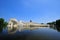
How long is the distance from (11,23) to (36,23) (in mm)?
A: 18779

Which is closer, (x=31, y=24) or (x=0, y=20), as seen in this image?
(x=0, y=20)

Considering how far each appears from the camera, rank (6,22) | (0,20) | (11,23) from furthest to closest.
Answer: (6,22)
(11,23)
(0,20)

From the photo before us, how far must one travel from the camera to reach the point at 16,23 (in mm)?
80312

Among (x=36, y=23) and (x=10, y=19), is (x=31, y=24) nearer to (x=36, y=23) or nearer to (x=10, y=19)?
(x=36, y=23)

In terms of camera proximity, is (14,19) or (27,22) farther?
(27,22)

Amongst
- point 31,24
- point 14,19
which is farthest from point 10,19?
point 31,24

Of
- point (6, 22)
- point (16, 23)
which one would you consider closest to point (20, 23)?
point (16, 23)

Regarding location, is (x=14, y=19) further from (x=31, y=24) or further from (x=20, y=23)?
(x=31, y=24)

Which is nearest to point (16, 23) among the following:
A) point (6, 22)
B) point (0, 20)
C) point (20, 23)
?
point (20, 23)

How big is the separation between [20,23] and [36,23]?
12.5m

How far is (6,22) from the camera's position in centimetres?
8325

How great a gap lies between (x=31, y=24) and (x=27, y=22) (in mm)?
5047

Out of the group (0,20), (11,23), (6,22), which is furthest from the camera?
(6,22)

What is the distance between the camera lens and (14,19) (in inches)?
3073
